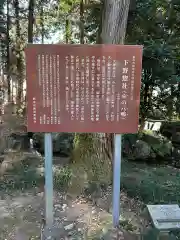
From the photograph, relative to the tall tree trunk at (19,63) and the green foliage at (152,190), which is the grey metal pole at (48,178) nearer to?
the green foliage at (152,190)

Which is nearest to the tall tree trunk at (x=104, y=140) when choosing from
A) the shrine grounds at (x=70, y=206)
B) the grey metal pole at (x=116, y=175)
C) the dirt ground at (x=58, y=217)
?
the shrine grounds at (x=70, y=206)

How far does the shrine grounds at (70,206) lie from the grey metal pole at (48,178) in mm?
154

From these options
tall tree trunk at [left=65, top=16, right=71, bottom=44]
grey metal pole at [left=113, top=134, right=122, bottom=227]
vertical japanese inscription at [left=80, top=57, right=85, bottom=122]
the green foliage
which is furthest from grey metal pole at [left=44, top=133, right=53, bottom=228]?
tall tree trunk at [left=65, top=16, right=71, bottom=44]

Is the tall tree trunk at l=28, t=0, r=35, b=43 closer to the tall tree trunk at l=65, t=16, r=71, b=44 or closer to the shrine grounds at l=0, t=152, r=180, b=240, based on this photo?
the tall tree trunk at l=65, t=16, r=71, b=44

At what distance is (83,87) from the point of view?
2.97 m

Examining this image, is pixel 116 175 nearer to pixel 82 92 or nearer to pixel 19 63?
pixel 82 92

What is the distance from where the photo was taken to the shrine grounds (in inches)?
126

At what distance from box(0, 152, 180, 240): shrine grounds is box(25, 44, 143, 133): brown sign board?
3.92 ft

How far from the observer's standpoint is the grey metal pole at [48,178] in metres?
3.12

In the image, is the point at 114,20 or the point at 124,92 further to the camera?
the point at 114,20

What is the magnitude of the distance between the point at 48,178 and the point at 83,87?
1.14 m

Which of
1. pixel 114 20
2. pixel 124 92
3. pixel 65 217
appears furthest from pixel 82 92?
pixel 65 217

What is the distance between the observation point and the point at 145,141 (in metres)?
7.86

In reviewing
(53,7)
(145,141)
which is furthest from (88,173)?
(53,7)
